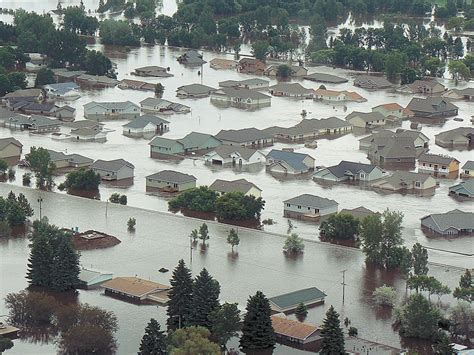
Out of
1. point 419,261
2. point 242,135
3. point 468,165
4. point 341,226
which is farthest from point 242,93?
→ point 419,261

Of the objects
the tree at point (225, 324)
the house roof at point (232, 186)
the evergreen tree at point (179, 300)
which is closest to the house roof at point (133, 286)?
the evergreen tree at point (179, 300)

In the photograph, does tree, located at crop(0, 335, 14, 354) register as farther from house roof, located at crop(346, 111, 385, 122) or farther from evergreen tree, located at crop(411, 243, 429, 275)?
house roof, located at crop(346, 111, 385, 122)

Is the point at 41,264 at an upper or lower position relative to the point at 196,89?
upper

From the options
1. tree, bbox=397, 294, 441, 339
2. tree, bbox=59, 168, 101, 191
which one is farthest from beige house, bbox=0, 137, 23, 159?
tree, bbox=397, 294, 441, 339

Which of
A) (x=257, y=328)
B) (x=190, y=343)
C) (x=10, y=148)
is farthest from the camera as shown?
(x=10, y=148)

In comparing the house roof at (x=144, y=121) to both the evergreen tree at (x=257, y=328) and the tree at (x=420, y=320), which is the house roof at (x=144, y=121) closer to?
the tree at (x=420, y=320)

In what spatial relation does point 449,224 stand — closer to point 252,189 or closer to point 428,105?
point 252,189

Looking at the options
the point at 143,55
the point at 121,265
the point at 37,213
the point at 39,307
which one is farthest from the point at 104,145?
the point at 143,55
